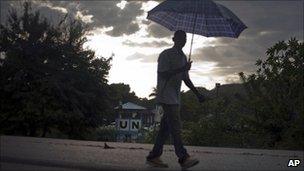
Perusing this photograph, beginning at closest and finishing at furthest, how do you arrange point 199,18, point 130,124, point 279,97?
point 199,18, point 279,97, point 130,124

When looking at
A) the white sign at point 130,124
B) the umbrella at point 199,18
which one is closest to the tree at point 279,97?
the white sign at point 130,124

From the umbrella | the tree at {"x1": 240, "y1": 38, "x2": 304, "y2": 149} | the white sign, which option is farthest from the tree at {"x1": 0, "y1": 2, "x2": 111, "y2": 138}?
the umbrella

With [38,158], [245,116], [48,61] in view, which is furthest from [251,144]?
[48,61]

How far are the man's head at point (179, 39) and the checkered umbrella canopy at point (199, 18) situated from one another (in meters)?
0.28

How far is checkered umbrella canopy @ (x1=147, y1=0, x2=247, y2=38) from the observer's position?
26.6 feet

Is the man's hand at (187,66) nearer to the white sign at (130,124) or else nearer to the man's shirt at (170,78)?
the man's shirt at (170,78)

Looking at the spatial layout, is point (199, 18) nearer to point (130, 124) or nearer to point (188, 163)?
point (188, 163)

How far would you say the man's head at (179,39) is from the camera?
8.31 metres

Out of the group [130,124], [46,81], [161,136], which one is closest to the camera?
[161,136]

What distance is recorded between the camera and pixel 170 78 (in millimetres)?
8242

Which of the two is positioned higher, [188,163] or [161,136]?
[161,136]

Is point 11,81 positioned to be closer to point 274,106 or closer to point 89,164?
point 274,106

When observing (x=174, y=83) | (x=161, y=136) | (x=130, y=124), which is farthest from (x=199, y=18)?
(x=130, y=124)

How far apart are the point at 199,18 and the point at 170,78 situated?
1.14 m
